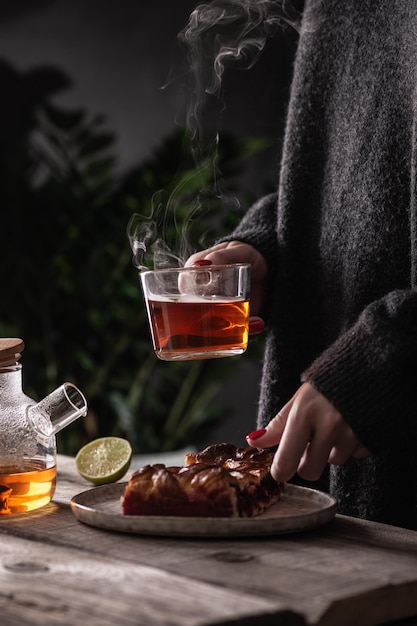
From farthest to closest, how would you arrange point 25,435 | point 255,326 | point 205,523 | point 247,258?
point 247,258, point 255,326, point 25,435, point 205,523

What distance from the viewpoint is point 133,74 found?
4238mm

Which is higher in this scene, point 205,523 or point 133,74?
point 133,74

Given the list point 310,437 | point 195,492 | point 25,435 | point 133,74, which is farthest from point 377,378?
point 133,74

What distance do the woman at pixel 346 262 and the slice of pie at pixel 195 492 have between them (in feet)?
0.20

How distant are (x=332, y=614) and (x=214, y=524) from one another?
308 millimetres

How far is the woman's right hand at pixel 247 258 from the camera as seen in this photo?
1.64 meters

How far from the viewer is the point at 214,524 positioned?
123cm

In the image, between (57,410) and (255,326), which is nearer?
(57,410)

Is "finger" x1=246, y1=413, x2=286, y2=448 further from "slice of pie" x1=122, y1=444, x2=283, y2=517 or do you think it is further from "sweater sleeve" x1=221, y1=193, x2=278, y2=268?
"sweater sleeve" x1=221, y1=193, x2=278, y2=268

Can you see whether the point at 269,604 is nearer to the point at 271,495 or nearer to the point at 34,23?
A: the point at 271,495

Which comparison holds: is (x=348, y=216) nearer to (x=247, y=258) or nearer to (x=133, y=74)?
(x=247, y=258)

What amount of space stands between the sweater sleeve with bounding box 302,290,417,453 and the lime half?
0.50m

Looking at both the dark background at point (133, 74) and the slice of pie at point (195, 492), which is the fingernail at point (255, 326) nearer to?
the slice of pie at point (195, 492)

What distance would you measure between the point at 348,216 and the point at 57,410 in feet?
2.08
